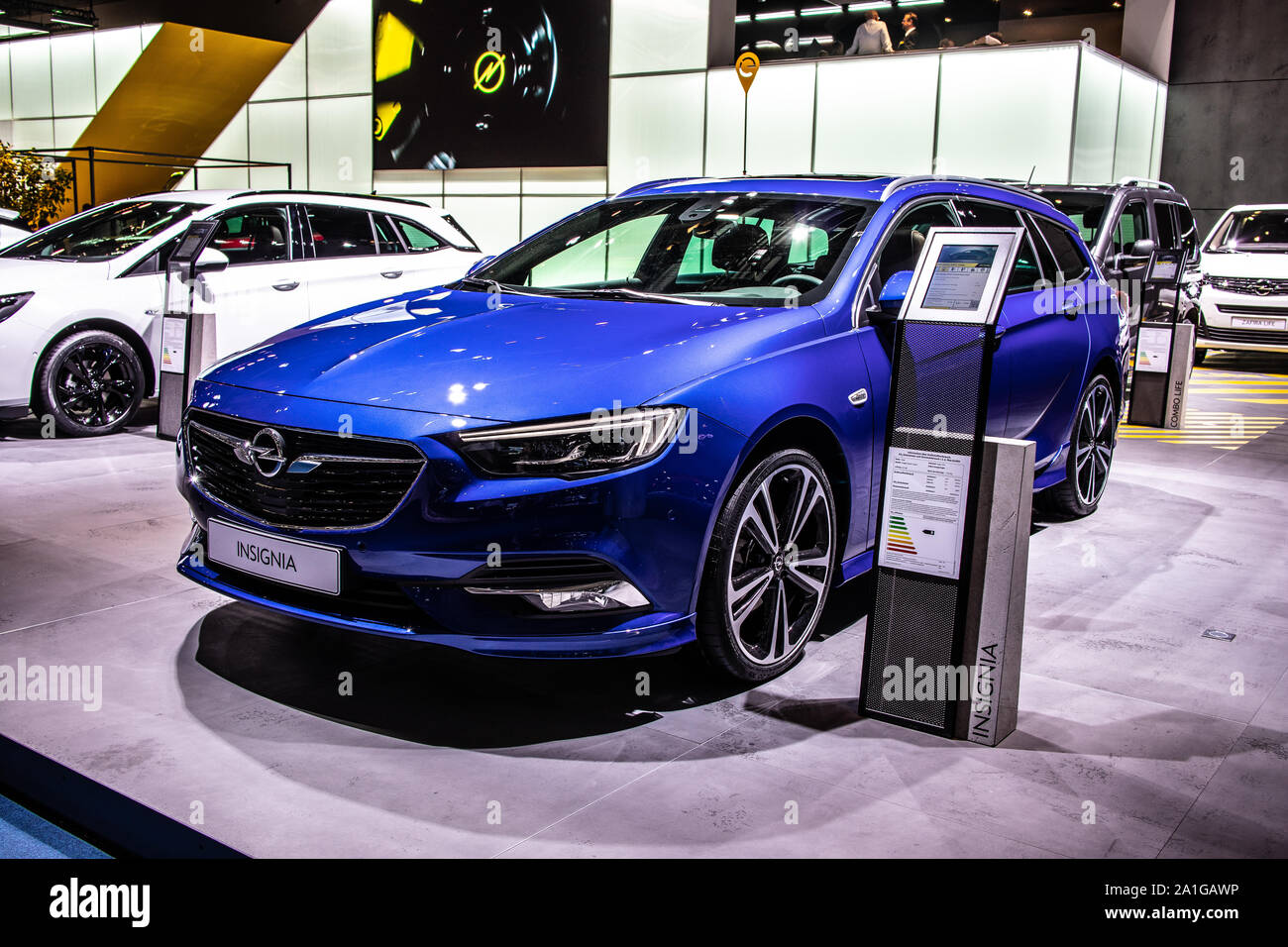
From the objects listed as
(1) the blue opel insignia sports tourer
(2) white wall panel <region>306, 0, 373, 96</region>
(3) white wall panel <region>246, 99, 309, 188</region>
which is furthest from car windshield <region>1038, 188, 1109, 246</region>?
(3) white wall panel <region>246, 99, 309, 188</region>

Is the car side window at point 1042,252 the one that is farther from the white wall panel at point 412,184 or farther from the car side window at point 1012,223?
the white wall panel at point 412,184

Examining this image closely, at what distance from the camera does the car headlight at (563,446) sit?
2.83m

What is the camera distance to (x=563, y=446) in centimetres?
286

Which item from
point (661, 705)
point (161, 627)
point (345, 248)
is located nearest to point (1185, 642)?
point (661, 705)

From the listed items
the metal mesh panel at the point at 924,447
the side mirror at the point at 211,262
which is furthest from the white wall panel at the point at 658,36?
the metal mesh panel at the point at 924,447

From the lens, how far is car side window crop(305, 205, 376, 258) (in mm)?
8031

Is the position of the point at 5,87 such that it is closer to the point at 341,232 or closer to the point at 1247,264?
the point at 341,232

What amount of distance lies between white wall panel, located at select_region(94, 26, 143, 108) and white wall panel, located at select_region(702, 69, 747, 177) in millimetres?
10950

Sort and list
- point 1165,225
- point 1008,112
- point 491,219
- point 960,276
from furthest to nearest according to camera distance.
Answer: point 491,219 → point 1008,112 → point 1165,225 → point 960,276

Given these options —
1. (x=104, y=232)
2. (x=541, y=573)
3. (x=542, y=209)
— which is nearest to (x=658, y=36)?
(x=542, y=209)

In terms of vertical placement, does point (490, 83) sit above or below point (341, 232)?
above

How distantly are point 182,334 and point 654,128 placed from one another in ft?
30.8

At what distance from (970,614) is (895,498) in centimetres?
36

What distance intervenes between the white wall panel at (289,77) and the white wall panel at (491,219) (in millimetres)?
4195
